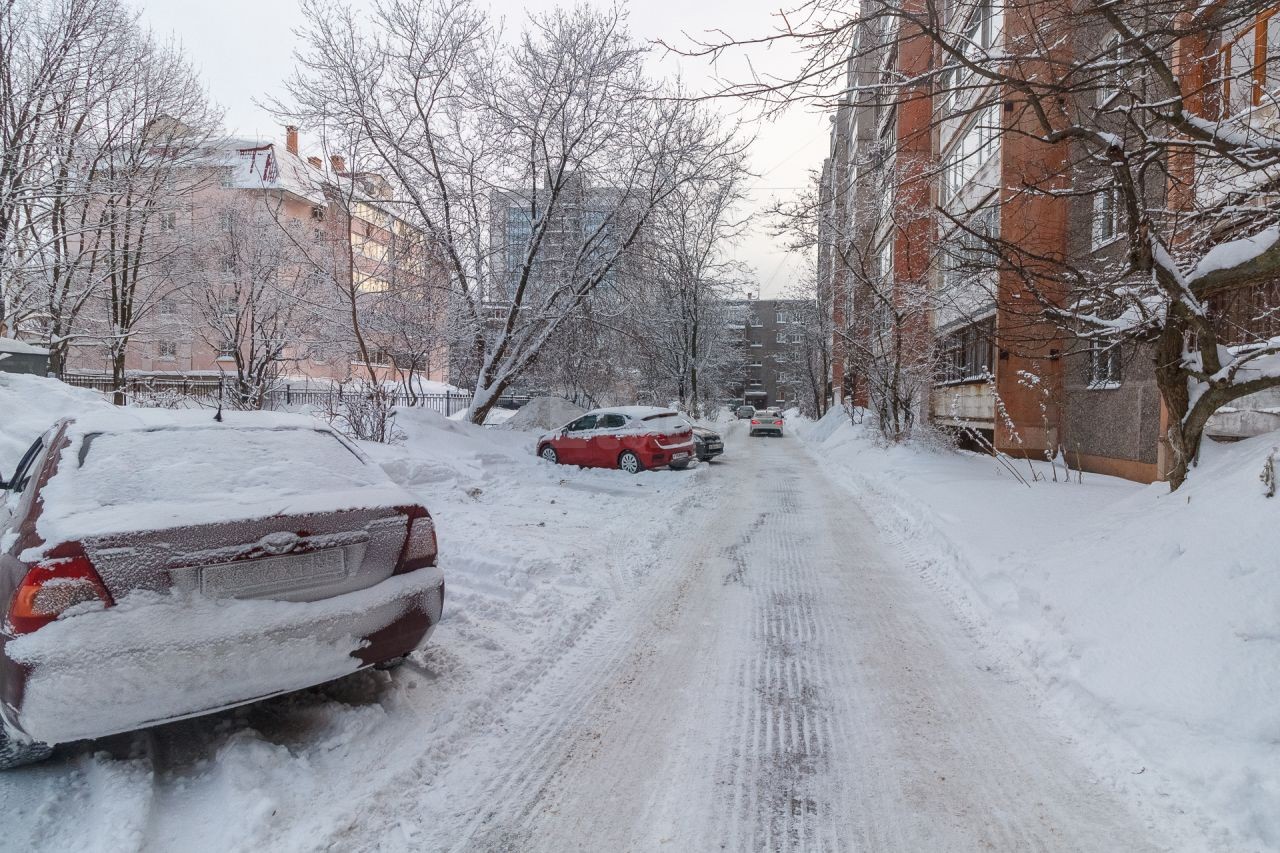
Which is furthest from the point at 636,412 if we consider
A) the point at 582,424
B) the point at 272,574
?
the point at 272,574

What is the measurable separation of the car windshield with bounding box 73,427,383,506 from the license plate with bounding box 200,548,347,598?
39 cm

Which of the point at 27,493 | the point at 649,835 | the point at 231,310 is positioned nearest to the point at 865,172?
the point at 649,835

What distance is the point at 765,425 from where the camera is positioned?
3481 cm

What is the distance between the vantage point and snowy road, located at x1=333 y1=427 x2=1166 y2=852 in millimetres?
2600

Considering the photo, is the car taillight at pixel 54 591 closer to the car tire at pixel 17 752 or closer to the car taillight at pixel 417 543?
the car tire at pixel 17 752

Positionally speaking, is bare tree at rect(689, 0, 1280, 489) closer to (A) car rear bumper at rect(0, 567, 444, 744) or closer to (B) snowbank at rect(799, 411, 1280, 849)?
(B) snowbank at rect(799, 411, 1280, 849)

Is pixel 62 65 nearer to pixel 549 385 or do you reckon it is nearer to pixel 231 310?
pixel 231 310

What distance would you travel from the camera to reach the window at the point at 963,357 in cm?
1567

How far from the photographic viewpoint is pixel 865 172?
6.91 metres

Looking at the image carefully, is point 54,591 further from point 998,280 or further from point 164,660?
point 998,280

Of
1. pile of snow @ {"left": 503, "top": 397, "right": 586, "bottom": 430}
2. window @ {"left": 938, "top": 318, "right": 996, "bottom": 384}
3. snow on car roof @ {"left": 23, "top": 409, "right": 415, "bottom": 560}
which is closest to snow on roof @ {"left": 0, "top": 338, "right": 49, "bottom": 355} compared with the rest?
snow on car roof @ {"left": 23, "top": 409, "right": 415, "bottom": 560}

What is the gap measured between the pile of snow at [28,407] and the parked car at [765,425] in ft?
91.5

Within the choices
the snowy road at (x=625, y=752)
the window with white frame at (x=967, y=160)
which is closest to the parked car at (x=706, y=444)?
the window with white frame at (x=967, y=160)

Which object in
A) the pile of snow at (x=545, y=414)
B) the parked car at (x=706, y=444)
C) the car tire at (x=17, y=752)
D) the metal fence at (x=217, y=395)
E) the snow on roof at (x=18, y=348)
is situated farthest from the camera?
the pile of snow at (x=545, y=414)
